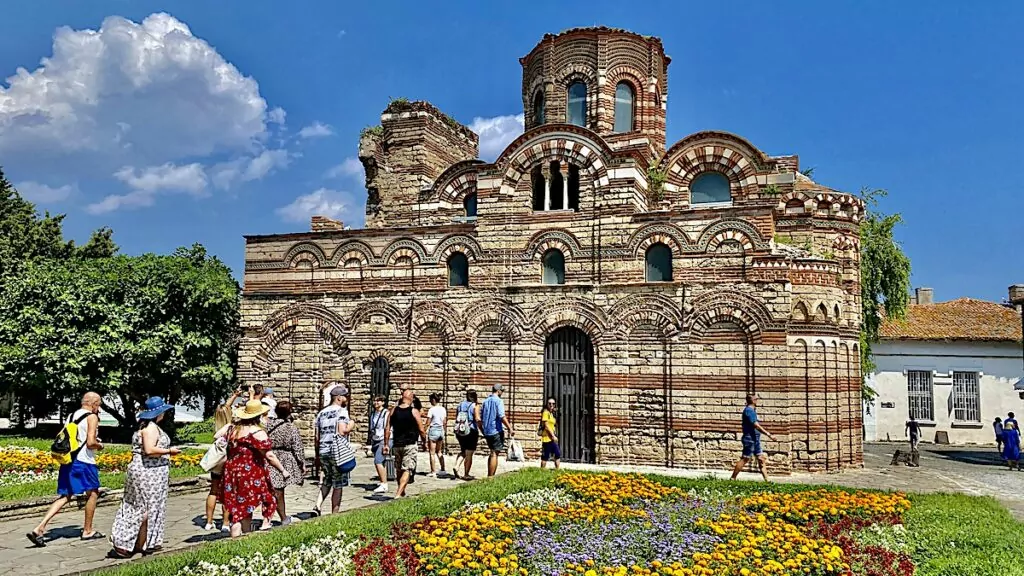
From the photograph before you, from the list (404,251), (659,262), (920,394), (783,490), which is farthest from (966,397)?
(404,251)

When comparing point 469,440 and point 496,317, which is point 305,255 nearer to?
point 496,317

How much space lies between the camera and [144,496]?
284 inches

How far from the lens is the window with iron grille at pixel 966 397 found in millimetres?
25734

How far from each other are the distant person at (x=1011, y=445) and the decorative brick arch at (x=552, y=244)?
11.5 m

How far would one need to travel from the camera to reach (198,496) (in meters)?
10.7

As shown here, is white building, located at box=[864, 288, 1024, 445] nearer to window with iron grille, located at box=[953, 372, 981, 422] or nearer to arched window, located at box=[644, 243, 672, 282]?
window with iron grille, located at box=[953, 372, 981, 422]

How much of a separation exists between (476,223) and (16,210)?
927 inches

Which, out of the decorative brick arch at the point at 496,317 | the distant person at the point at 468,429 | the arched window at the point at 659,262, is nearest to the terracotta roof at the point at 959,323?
the arched window at the point at 659,262

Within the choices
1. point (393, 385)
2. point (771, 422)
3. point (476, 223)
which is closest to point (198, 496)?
point (393, 385)

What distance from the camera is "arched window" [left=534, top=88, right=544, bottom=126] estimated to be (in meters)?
20.8

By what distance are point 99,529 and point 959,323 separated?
28281 mm

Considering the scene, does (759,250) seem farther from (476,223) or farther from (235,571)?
(235,571)

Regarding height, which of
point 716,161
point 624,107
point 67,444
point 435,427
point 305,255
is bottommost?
point 435,427

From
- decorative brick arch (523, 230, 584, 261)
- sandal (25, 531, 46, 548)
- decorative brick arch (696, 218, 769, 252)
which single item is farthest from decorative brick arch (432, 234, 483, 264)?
sandal (25, 531, 46, 548)
